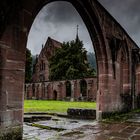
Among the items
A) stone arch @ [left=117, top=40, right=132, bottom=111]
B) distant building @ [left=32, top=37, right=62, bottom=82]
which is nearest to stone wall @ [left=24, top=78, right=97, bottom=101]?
distant building @ [left=32, top=37, right=62, bottom=82]

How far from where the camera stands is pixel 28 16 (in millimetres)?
4988

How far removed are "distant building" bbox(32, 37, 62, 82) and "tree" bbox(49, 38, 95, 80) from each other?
10990mm

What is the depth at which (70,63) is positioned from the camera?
157ft

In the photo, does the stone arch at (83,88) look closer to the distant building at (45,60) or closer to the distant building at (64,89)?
the distant building at (64,89)

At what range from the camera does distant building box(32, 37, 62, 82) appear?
63094 millimetres

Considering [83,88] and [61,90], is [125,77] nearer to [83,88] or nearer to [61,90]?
[83,88]

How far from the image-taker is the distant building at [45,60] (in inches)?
2484

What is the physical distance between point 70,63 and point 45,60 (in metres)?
17.8

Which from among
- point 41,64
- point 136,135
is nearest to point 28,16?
point 136,135

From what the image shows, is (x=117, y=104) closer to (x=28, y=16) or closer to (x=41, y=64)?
(x=28, y=16)

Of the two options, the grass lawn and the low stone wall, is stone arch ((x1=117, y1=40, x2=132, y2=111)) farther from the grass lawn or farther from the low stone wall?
the grass lawn

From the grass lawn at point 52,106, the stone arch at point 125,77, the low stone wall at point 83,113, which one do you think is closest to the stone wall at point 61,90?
the grass lawn at point 52,106

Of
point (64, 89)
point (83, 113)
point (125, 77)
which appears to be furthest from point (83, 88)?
point (83, 113)

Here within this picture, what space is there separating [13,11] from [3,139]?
2.11 m
